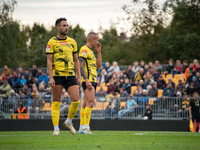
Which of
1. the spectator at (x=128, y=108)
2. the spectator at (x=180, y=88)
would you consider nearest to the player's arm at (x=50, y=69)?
the spectator at (x=128, y=108)

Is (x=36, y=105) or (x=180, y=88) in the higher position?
(x=180, y=88)

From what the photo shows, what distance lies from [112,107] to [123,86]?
2.61 metres

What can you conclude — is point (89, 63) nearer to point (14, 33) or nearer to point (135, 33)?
point (135, 33)

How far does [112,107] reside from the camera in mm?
15664

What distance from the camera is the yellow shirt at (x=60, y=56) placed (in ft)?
24.7

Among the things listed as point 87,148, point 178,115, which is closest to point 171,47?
point 178,115

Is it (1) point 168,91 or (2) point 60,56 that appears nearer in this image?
(2) point 60,56

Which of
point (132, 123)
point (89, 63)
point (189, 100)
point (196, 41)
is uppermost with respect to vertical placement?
point (196, 41)

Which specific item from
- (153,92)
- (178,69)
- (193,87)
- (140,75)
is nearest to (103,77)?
(140,75)

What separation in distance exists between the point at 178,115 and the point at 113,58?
25.8m

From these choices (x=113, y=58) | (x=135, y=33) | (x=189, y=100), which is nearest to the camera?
(x=189, y=100)

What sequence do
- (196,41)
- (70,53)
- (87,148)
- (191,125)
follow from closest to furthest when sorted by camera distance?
1. (87,148)
2. (70,53)
3. (191,125)
4. (196,41)

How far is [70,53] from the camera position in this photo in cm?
768

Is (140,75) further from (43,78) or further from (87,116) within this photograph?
(87,116)
